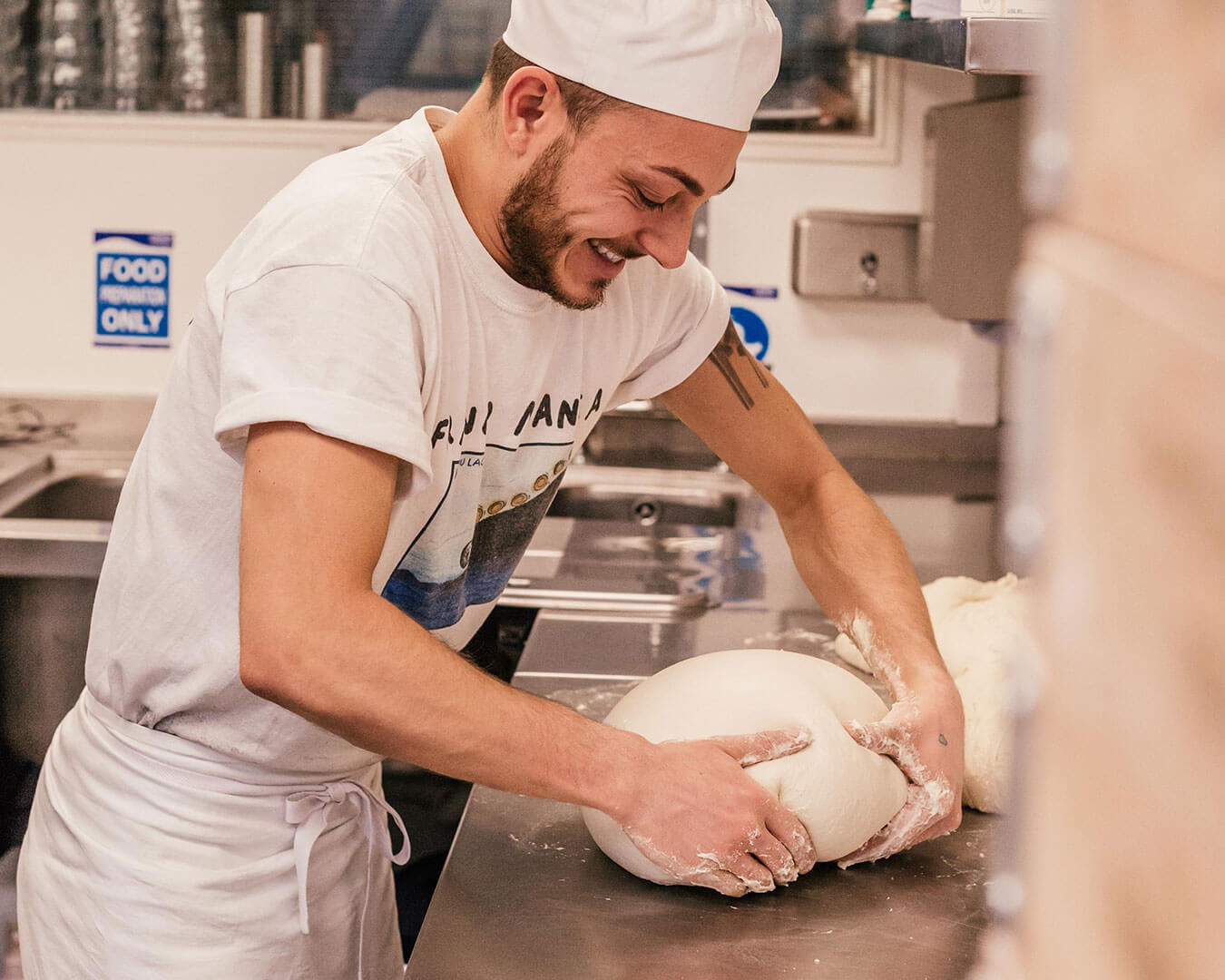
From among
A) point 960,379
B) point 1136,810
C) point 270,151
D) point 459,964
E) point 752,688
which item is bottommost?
point 459,964

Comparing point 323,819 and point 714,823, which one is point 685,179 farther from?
point 323,819

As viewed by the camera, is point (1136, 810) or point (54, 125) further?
point (54, 125)

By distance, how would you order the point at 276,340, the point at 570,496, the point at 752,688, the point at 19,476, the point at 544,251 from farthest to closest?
the point at 570,496, the point at 19,476, the point at 752,688, the point at 544,251, the point at 276,340

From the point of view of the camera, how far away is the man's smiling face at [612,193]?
3.72ft

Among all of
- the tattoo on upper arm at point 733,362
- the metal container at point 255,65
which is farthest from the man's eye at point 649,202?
the metal container at point 255,65

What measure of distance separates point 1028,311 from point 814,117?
2.77 m

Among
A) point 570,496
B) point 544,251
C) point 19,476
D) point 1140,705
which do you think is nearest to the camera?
point 1140,705

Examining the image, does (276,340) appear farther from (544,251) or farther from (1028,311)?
(1028,311)

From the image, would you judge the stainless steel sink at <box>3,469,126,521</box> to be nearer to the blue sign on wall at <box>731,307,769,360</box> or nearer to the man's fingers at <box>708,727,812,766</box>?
the blue sign on wall at <box>731,307,769,360</box>

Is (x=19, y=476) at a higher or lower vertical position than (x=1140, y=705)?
lower

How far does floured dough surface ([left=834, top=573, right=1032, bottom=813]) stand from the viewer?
1429 mm

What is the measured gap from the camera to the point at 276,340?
101 centimetres

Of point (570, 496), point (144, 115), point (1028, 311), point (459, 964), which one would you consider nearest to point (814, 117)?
point (570, 496)

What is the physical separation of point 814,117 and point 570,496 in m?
1.03
